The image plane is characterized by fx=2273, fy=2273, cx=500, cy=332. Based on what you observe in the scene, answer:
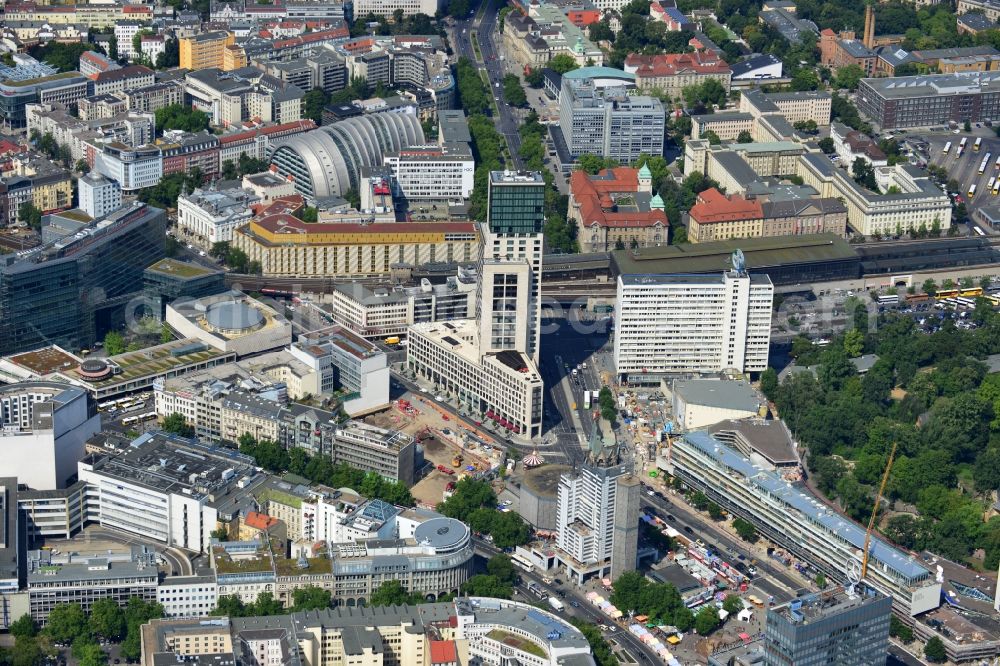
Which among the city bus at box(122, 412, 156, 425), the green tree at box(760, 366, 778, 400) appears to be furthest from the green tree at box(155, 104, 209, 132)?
the green tree at box(760, 366, 778, 400)

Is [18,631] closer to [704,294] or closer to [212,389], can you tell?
[212,389]

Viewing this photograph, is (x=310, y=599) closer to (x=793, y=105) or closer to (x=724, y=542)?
(x=724, y=542)

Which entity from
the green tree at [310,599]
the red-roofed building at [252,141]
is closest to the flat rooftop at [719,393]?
the green tree at [310,599]

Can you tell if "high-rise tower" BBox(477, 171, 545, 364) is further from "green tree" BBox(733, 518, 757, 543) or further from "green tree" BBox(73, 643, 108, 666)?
"green tree" BBox(73, 643, 108, 666)

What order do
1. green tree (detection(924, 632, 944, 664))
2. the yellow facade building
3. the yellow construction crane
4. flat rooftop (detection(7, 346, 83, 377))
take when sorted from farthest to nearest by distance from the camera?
1. the yellow facade building
2. flat rooftop (detection(7, 346, 83, 377))
3. the yellow construction crane
4. green tree (detection(924, 632, 944, 664))

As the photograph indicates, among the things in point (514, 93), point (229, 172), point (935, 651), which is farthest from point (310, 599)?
point (514, 93)

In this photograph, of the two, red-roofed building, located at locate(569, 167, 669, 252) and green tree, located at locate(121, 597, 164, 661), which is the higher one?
red-roofed building, located at locate(569, 167, 669, 252)
